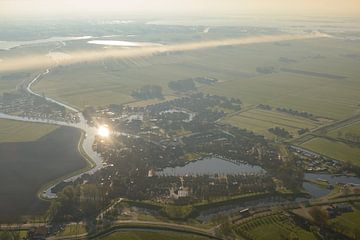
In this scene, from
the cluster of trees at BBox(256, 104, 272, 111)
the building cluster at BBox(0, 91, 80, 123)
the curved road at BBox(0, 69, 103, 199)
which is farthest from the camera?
the cluster of trees at BBox(256, 104, 272, 111)

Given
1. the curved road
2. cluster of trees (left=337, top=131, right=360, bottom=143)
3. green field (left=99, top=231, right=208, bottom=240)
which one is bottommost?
green field (left=99, top=231, right=208, bottom=240)

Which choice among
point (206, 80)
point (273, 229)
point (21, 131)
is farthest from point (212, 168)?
point (206, 80)

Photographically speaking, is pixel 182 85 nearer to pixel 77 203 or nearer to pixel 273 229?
pixel 77 203

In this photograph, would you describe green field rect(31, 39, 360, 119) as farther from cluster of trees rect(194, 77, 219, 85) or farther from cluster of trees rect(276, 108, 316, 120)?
cluster of trees rect(194, 77, 219, 85)

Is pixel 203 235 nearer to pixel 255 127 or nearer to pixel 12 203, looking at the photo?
pixel 12 203

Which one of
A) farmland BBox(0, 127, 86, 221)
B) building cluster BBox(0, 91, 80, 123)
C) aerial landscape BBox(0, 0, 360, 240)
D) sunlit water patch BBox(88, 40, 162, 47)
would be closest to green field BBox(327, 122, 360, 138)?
aerial landscape BBox(0, 0, 360, 240)
